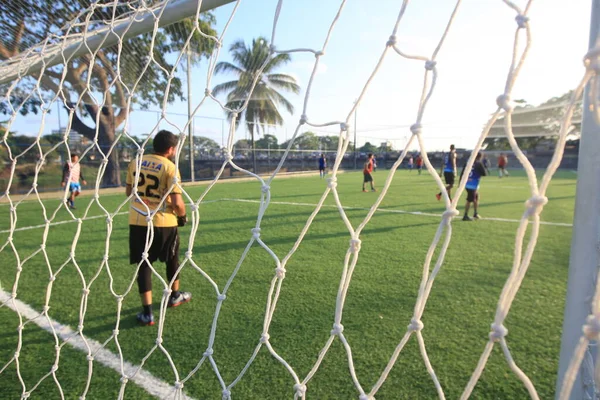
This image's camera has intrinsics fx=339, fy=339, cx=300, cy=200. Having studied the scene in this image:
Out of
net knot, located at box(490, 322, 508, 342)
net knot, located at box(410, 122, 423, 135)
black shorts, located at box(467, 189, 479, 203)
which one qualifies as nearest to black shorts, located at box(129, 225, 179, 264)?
net knot, located at box(410, 122, 423, 135)

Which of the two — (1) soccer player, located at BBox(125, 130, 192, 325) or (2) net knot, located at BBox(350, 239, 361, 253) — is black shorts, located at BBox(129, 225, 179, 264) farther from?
(2) net knot, located at BBox(350, 239, 361, 253)

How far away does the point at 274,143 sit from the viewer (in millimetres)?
23797

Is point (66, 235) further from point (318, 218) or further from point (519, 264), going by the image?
point (519, 264)

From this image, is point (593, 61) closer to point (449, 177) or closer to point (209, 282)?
point (209, 282)

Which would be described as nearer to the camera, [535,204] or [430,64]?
[535,204]

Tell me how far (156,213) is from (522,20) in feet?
8.23

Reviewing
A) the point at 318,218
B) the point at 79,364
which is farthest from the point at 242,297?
the point at 318,218

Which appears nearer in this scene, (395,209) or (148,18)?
(148,18)

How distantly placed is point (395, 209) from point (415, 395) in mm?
6440

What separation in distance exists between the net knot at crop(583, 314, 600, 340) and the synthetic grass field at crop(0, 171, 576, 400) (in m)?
1.35

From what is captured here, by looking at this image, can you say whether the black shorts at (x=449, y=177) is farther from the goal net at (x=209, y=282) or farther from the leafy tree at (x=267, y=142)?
the leafy tree at (x=267, y=142)

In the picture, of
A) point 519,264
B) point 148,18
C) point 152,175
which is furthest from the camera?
point 152,175

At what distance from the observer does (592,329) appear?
0.73m

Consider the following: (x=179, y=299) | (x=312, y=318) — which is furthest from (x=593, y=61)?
(x=179, y=299)
